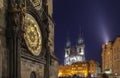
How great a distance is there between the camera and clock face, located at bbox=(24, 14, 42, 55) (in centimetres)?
1194

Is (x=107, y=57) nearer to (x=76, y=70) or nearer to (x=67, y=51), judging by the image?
(x=76, y=70)

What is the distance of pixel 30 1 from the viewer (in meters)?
12.4

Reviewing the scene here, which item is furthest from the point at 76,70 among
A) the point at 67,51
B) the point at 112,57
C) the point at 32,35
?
the point at 32,35

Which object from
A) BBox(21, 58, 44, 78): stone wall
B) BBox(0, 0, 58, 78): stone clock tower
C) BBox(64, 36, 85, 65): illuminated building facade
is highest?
BBox(64, 36, 85, 65): illuminated building facade

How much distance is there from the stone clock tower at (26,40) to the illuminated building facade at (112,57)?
43948 millimetres

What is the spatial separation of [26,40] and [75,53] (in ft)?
374

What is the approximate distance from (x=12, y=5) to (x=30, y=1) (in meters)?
1.84

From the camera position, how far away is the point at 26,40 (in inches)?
460

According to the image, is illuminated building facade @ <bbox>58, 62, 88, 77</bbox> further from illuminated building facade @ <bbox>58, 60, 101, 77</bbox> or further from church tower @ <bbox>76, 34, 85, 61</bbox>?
church tower @ <bbox>76, 34, 85, 61</bbox>

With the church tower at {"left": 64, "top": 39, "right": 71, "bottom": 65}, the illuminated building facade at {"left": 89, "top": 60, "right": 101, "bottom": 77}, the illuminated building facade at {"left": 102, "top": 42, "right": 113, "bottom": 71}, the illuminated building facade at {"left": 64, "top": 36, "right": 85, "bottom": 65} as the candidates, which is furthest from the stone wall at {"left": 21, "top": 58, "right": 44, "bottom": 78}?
the church tower at {"left": 64, "top": 39, "right": 71, "bottom": 65}

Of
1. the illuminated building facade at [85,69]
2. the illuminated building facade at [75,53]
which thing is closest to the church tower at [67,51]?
the illuminated building facade at [75,53]

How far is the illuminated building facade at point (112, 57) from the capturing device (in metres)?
58.1

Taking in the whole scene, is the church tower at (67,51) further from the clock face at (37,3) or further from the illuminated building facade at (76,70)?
the clock face at (37,3)

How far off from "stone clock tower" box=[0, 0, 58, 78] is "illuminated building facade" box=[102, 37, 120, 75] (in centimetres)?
4395
